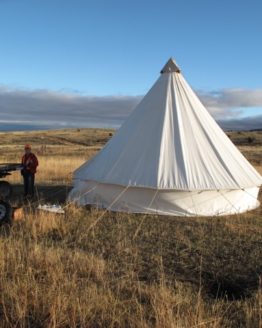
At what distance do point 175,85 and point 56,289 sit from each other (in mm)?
9454

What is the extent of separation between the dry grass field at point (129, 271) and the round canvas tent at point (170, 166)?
2.04ft

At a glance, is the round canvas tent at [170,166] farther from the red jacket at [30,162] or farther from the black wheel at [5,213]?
the black wheel at [5,213]

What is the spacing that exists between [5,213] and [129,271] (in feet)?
11.8

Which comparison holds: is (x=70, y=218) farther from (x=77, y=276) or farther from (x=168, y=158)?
(x=77, y=276)

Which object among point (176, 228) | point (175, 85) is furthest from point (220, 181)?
point (175, 85)

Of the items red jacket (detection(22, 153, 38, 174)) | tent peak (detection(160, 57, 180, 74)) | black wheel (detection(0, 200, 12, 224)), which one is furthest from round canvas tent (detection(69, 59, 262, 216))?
black wheel (detection(0, 200, 12, 224))

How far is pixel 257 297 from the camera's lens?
228 inches

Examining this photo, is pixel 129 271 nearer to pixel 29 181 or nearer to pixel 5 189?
pixel 5 189

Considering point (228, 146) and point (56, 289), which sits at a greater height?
point (228, 146)

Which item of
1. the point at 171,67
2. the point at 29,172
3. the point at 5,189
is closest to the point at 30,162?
the point at 29,172

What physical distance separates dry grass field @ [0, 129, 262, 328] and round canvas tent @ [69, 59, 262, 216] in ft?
2.04

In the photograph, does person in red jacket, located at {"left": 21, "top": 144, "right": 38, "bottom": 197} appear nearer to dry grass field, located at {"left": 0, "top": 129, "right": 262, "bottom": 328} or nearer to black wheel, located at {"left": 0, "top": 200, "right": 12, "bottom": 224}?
dry grass field, located at {"left": 0, "top": 129, "right": 262, "bottom": 328}

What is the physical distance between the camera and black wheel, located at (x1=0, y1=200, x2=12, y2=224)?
30.9 feet

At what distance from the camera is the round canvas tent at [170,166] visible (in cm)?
1181
